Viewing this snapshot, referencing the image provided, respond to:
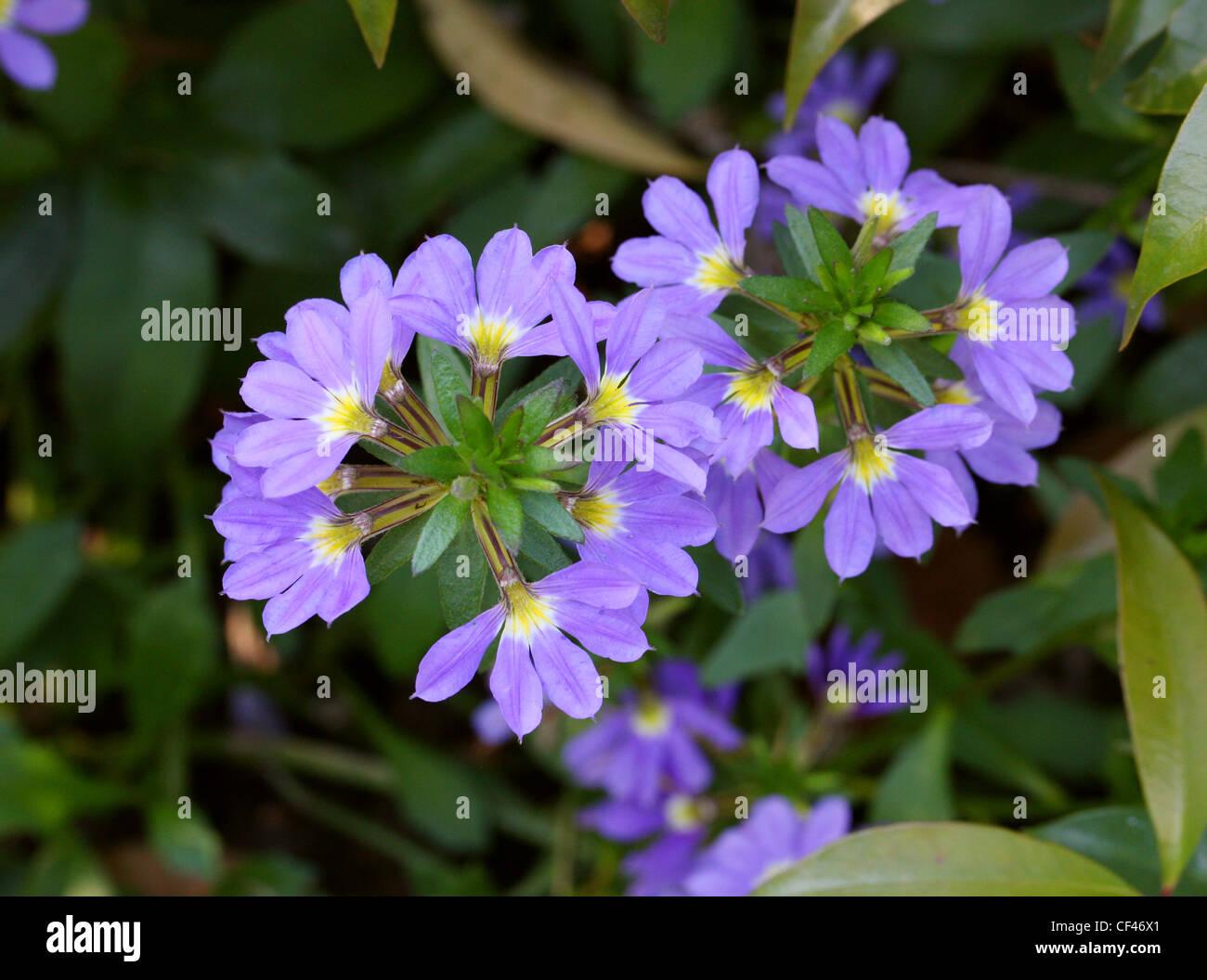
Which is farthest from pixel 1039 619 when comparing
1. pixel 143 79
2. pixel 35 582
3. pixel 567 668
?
pixel 143 79

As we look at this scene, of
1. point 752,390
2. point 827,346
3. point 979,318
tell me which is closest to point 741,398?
point 752,390

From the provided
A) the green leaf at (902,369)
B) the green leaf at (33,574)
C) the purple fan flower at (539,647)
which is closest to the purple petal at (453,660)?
the purple fan flower at (539,647)

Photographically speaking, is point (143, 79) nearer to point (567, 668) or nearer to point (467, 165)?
point (467, 165)

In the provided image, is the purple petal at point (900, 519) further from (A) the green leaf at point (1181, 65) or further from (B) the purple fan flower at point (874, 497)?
(A) the green leaf at point (1181, 65)

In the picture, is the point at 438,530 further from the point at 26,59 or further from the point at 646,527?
the point at 26,59

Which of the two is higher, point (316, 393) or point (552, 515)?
point (316, 393)

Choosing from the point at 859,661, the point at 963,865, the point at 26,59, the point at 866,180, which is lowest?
the point at 963,865
